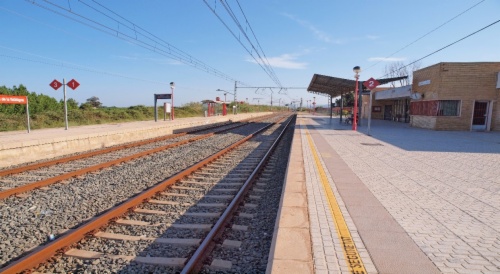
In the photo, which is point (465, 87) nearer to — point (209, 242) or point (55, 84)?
point (209, 242)

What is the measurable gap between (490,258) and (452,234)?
1.96 feet

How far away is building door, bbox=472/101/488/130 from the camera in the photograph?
20.0 metres

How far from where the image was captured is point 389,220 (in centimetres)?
416

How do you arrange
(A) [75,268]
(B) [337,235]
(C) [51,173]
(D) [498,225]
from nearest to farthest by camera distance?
(A) [75,268] → (B) [337,235] → (D) [498,225] → (C) [51,173]

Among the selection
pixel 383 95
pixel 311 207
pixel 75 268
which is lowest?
pixel 75 268

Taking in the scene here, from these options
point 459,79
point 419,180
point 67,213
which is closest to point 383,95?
point 459,79

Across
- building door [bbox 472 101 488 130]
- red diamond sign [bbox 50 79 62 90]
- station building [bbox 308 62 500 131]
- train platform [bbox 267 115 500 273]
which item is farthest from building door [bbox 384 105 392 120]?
red diamond sign [bbox 50 79 62 90]

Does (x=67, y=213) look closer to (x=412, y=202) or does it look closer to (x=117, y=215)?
(x=117, y=215)

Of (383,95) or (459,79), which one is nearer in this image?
(459,79)

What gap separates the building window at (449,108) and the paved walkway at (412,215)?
43.1 feet

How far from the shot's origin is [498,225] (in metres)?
4.06

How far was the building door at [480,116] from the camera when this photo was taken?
20.0 meters

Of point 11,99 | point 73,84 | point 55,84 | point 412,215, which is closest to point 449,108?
point 412,215

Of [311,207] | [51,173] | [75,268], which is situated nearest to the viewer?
[75,268]
